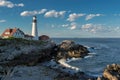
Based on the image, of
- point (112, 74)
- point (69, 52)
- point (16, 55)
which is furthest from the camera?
point (69, 52)

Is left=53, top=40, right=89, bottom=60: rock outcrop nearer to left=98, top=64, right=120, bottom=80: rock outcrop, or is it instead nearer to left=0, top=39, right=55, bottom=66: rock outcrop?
left=0, top=39, right=55, bottom=66: rock outcrop

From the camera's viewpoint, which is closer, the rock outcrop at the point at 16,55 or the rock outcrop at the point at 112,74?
the rock outcrop at the point at 112,74

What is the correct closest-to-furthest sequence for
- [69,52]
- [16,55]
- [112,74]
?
[112,74]
[16,55]
[69,52]

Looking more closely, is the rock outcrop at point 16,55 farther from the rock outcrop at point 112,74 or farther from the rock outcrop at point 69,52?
the rock outcrop at point 112,74

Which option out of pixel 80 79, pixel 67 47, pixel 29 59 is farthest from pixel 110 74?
pixel 67 47

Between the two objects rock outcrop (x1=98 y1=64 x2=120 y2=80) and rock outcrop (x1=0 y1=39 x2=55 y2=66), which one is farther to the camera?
rock outcrop (x1=0 y1=39 x2=55 y2=66)

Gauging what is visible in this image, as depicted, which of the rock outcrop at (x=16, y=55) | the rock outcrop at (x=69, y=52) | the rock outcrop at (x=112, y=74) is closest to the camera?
the rock outcrop at (x=112, y=74)

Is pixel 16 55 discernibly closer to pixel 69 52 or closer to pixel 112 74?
pixel 69 52

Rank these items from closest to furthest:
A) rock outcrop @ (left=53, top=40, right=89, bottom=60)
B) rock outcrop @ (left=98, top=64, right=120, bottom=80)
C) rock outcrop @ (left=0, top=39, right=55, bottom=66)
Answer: rock outcrop @ (left=98, top=64, right=120, bottom=80) → rock outcrop @ (left=0, top=39, right=55, bottom=66) → rock outcrop @ (left=53, top=40, right=89, bottom=60)

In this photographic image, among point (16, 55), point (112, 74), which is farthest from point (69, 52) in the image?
point (112, 74)

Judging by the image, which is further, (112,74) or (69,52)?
(69,52)

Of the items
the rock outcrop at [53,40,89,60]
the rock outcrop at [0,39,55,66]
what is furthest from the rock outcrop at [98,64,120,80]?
the rock outcrop at [53,40,89,60]

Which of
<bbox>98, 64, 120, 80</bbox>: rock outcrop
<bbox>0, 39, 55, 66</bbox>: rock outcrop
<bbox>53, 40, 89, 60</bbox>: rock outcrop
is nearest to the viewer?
<bbox>98, 64, 120, 80</bbox>: rock outcrop

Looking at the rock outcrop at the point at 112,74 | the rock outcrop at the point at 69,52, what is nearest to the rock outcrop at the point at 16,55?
the rock outcrop at the point at 69,52
